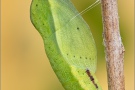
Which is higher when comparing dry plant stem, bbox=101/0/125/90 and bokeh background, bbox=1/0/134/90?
bokeh background, bbox=1/0/134/90

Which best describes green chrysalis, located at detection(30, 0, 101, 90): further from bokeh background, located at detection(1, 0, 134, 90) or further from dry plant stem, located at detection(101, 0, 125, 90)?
bokeh background, located at detection(1, 0, 134, 90)

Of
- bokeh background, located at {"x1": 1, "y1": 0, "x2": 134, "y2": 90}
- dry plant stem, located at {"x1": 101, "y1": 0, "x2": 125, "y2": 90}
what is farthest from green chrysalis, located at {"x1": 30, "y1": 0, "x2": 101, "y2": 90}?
bokeh background, located at {"x1": 1, "y1": 0, "x2": 134, "y2": 90}

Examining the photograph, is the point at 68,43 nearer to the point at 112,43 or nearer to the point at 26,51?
the point at 112,43

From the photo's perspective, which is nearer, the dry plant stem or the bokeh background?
the dry plant stem

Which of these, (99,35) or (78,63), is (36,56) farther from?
(78,63)

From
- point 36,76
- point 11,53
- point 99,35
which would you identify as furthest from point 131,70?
point 11,53
